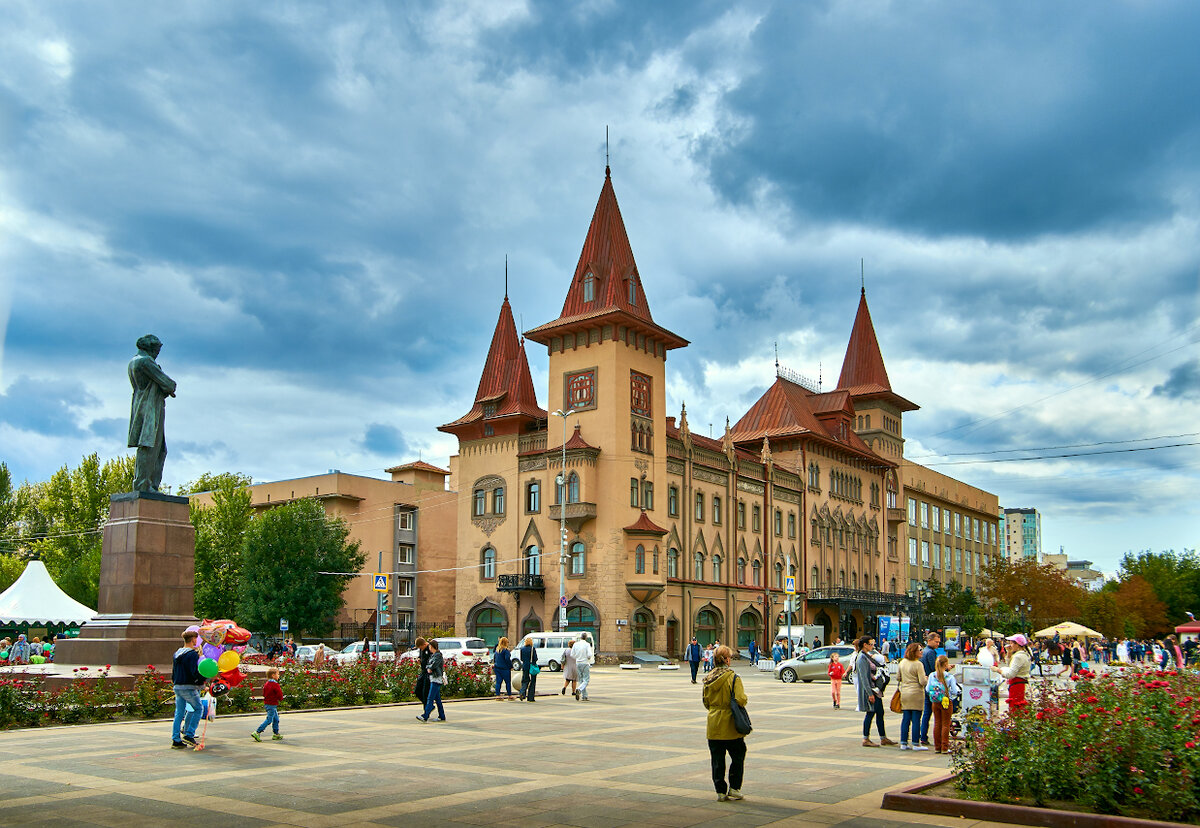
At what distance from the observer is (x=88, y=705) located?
1991cm

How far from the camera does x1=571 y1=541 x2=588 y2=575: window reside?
193ft

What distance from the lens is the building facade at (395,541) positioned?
70.6 m

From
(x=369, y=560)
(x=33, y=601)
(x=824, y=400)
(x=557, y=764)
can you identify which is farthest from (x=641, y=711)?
(x=824, y=400)

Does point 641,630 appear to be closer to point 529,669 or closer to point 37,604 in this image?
point 37,604

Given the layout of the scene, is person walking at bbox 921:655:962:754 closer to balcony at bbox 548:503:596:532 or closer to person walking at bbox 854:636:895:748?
person walking at bbox 854:636:895:748

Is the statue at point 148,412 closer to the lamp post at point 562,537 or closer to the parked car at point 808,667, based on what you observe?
the parked car at point 808,667

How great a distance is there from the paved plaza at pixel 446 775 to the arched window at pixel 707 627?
4100 cm

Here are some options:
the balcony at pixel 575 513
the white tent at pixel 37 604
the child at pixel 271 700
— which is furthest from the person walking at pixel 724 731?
the balcony at pixel 575 513

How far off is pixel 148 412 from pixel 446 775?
1382 centimetres


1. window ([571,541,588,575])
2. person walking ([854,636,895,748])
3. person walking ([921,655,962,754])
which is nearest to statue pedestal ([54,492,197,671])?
person walking ([854,636,895,748])

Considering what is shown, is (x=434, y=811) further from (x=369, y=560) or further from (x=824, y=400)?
(x=824, y=400)

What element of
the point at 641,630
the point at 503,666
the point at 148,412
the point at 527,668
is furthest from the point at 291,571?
the point at 148,412

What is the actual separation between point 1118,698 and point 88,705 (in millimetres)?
17337

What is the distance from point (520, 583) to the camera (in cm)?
5978
